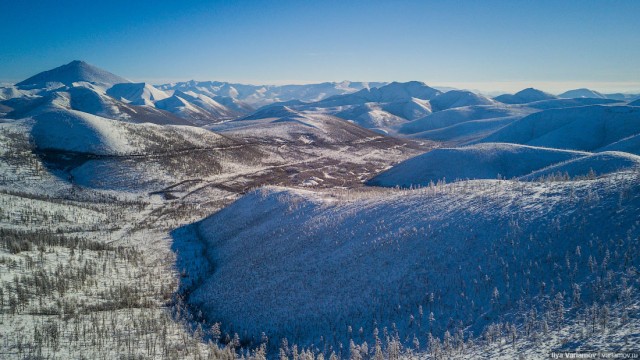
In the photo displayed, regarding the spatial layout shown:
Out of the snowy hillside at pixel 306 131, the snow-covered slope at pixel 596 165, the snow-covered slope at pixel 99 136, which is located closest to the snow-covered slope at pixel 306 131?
A: the snowy hillside at pixel 306 131

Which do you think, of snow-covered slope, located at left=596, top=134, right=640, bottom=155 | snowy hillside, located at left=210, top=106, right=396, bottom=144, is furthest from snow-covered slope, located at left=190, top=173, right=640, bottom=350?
snowy hillside, located at left=210, top=106, right=396, bottom=144

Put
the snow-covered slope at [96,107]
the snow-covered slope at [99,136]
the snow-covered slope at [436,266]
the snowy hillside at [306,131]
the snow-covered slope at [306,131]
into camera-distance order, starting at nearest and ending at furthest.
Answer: the snow-covered slope at [436,266]
the snow-covered slope at [99,136]
the snowy hillside at [306,131]
the snow-covered slope at [306,131]
the snow-covered slope at [96,107]

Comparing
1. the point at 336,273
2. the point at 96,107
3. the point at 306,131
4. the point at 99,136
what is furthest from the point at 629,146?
the point at 96,107

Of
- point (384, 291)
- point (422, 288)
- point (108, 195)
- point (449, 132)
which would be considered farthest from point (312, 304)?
point (449, 132)

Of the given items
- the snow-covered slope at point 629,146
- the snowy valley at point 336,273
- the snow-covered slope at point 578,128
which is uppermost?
the snow-covered slope at point 578,128

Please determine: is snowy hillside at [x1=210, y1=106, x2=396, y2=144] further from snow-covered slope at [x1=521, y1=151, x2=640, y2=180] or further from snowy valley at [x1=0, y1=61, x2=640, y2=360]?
snow-covered slope at [x1=521, y1=151, x2=640, y2=180]

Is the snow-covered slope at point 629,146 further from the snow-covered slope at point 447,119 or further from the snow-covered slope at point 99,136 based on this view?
the snow-covered slope at point 447,119

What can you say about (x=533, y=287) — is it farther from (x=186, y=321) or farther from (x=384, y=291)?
(x=186, y=321)

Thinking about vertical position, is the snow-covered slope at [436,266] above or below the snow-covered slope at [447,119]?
below
